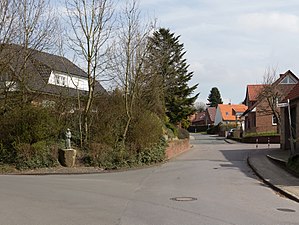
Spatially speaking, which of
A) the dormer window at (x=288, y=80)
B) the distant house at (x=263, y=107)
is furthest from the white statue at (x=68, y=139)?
the dormer window at (x=288, y=80)

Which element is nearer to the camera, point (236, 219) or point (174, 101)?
point (236, 219)

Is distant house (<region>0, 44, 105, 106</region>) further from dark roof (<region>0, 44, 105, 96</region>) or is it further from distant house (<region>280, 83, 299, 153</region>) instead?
distant house (<region>280, 83, 299, 153</region>)

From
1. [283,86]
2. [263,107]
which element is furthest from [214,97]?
[283,86]

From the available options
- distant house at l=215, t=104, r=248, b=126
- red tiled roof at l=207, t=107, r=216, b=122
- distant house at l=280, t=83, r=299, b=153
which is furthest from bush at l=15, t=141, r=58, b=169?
red tiled roof at l=207, t=107, r=216, b=122

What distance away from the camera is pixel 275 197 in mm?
13266

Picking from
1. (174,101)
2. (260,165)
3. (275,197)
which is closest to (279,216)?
(275,197)

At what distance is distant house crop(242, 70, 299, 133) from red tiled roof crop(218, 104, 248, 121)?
123ft

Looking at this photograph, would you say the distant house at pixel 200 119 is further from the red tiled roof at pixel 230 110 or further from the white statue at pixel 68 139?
the white statue at pixel 68 139

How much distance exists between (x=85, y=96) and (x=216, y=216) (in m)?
19.4

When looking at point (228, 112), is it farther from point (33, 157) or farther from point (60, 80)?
point (33, 157)

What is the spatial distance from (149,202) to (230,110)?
101550mm

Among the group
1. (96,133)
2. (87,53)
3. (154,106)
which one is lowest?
(96,133)

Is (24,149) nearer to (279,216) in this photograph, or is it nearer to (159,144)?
(159,144)

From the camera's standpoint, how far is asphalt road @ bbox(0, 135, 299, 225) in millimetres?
9430
